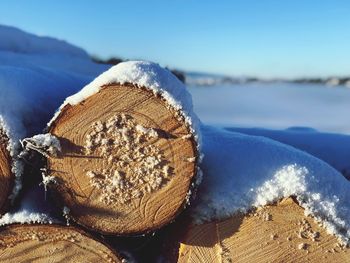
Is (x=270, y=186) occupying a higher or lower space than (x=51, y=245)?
higher

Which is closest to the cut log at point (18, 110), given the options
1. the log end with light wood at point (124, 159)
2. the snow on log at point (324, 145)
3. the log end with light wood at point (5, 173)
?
the log end with light wood at point (5, 173)

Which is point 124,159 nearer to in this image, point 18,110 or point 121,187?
point 121,187

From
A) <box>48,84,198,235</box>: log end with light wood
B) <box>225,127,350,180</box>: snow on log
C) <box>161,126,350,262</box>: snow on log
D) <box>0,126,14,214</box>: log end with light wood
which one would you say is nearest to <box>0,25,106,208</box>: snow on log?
<box>0,126,14,214</box>: log end with light wood

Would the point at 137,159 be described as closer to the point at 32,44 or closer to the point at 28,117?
the point at 28,117

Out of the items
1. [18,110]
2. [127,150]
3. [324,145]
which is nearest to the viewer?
[127,150]

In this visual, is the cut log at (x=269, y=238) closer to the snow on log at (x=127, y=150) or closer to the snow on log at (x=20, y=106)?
the snow on log at (x=127, y=150)

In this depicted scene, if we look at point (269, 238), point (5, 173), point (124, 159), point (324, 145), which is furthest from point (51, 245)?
point (324, 145)

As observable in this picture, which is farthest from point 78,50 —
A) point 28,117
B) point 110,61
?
point 28,117

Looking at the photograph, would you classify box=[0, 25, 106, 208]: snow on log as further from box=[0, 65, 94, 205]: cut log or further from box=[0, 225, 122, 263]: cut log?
box=[0, 225, 122, 263]: cut log
